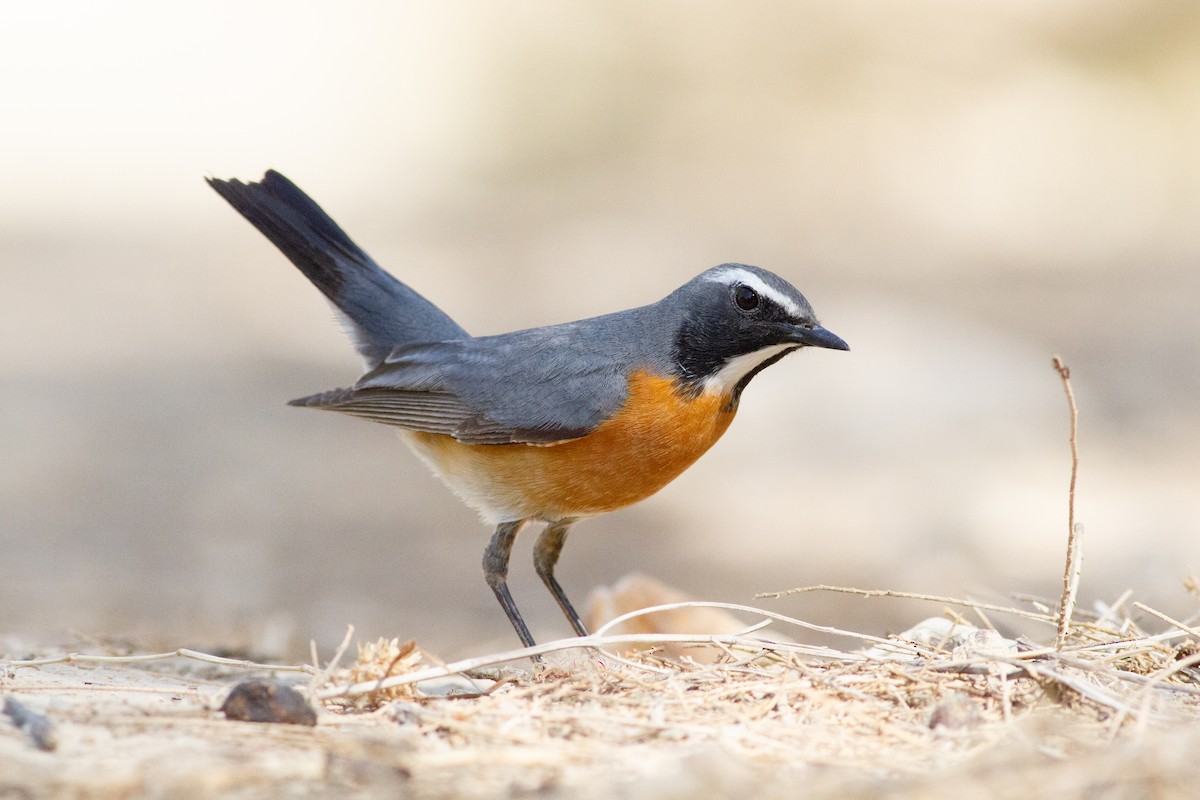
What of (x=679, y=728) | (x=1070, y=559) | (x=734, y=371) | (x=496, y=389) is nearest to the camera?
(x=679, y=728)

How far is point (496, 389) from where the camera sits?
636 centimetres

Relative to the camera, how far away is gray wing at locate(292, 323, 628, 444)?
19.5 ft

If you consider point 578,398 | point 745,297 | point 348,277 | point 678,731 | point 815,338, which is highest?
point 348,277

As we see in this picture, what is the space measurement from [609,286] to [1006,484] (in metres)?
6.46

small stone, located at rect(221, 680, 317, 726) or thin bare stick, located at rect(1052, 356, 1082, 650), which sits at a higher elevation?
thin bare stick, located at rect(1052, 356, 1082, 650)

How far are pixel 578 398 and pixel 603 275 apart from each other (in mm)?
10438

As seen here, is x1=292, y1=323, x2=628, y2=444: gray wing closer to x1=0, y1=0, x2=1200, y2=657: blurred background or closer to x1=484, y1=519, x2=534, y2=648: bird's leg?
x1=484, y1=519, x2=534, y2=648: bird's leg

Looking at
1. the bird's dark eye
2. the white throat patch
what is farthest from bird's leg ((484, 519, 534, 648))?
the bird's dark eye

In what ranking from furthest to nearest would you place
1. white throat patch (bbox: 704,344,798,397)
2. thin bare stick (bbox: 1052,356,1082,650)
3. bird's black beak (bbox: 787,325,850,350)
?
white throat patch (bbox: 704,344,798,397) → bird's black beak (bbox: 787,325,850,350) → thin bare stick (bbox: 1052,356,1082,650)

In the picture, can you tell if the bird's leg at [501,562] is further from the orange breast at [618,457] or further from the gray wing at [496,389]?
the gray wing at [496,389]

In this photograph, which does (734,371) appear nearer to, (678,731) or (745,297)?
(745,297)

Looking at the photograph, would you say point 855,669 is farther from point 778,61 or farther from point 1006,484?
point 778,61

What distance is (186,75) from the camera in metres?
22.9

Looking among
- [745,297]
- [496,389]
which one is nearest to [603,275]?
[496,389]
